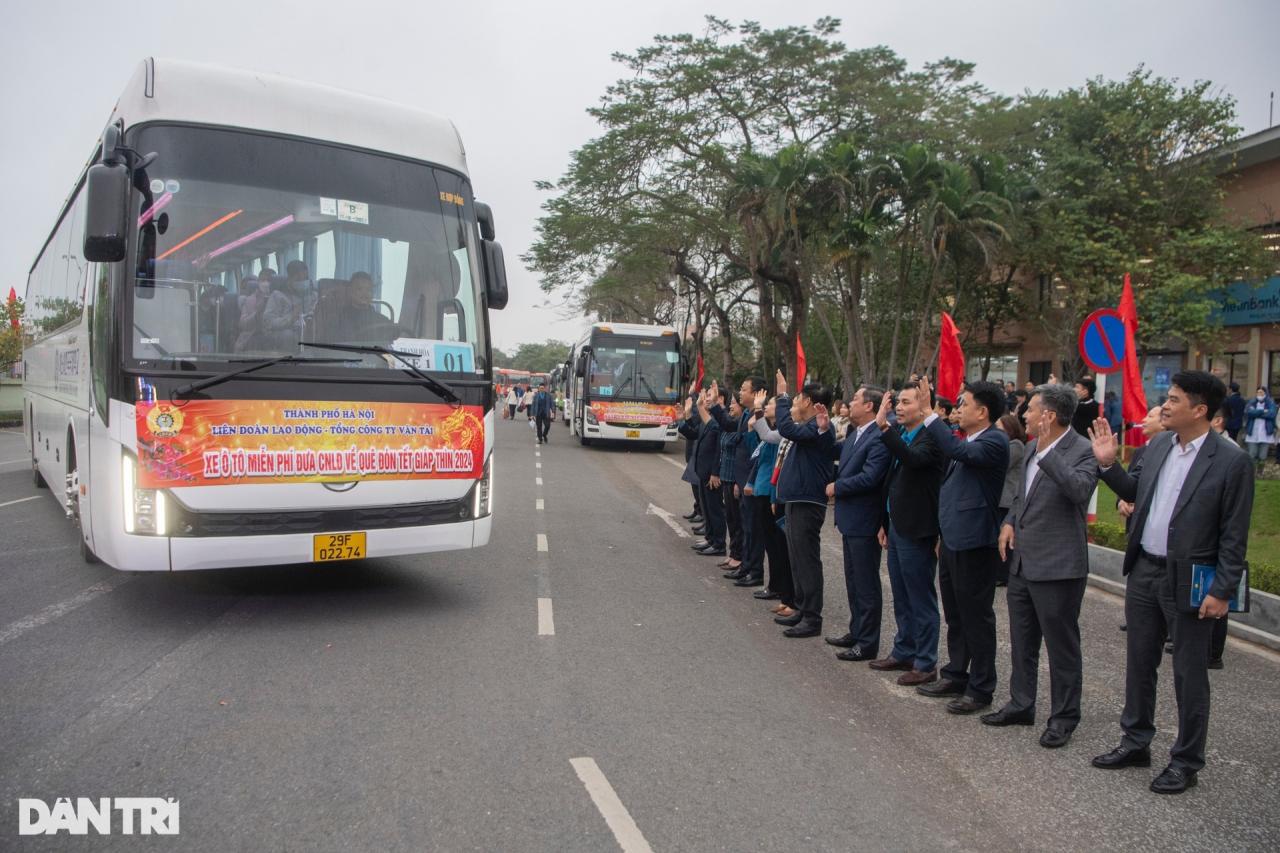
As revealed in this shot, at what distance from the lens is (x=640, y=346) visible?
25109 millimetres

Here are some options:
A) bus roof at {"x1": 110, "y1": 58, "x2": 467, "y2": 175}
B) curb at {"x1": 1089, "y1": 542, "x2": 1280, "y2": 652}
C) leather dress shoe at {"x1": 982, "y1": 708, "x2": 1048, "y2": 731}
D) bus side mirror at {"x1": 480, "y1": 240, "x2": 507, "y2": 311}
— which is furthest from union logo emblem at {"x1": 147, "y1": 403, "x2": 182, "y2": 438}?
curb at {"x1": 1089, "y1": 542, "x2": 1280, "y2": 652}

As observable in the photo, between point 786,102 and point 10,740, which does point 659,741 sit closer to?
point 10,740

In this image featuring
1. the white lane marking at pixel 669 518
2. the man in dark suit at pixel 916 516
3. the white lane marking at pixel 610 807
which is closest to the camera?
the white lane marking at pixel 610 807

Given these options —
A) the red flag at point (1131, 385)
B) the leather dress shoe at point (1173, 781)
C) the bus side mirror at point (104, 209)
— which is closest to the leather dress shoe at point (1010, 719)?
the leather dress shoe at point (1173, 781)

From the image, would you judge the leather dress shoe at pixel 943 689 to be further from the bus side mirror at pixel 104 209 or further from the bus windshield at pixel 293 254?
the bus side mirror at pixel 104 209

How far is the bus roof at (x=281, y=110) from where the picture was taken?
20.3 ft

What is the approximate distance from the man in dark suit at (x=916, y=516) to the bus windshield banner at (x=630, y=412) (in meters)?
18.7

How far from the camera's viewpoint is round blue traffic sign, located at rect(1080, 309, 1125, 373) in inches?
344

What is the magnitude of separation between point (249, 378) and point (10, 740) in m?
2.47

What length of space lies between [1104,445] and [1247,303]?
2432 cm

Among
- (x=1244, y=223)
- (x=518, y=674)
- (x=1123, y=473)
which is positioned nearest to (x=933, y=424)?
(x=1123, y=473)

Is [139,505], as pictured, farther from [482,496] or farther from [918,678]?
[918,678]

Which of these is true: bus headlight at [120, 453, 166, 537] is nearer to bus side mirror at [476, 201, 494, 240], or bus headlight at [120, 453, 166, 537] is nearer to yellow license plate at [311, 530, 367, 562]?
yellow license plate at [311, 530, 367, 562]

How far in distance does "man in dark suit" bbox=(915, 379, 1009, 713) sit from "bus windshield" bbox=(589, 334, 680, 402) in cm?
1941
